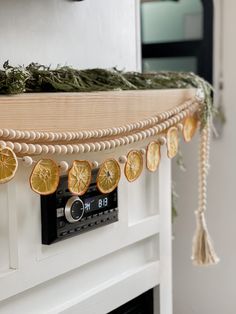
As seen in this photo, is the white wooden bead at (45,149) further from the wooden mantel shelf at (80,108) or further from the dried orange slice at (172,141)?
the dried orange slice at (172,141)

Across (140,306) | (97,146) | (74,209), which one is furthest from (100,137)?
(140,306)

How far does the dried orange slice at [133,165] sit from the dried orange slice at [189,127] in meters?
0.20

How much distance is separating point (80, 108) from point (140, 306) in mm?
482

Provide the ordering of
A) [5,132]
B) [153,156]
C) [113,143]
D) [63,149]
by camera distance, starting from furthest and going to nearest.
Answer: [153,156] < [113,143] < [63,149] < [5,132]

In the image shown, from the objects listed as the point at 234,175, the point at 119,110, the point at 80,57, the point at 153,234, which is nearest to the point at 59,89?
the point at 119,110

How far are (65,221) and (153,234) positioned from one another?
1.04 feet

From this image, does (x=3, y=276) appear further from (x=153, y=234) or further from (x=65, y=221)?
(x=153, y=234)

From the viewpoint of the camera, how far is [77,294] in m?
0.94

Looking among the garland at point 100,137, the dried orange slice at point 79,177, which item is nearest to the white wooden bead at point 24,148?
the garland at point 100,137

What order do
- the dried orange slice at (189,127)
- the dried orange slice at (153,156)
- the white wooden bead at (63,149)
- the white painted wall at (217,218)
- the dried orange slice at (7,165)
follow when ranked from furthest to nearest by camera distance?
the white painted wall at (217,218) < the dried orange slice at (189,127) < the dried orange slice at (153,156) < the white wooden bead at (63,149) < the dried orange slice at (7,165)

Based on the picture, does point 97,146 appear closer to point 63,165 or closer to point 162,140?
point 63,165

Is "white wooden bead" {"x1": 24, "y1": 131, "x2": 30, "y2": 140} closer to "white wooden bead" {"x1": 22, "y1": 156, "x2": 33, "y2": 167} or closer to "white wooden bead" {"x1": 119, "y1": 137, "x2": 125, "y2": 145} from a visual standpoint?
"white wooden bead" {"x1": 22, "y1": 156, "x2": 33, "y2": 167}

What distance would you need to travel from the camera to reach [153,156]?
1045mm

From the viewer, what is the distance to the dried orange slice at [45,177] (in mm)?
754
